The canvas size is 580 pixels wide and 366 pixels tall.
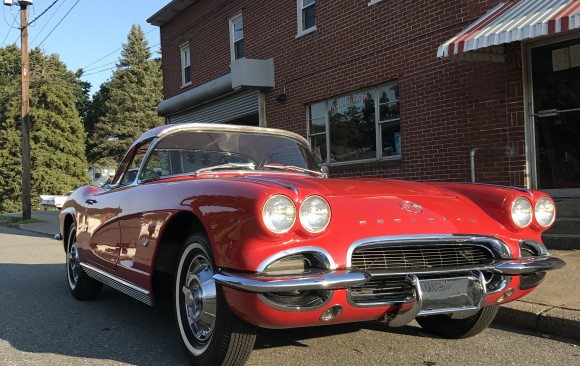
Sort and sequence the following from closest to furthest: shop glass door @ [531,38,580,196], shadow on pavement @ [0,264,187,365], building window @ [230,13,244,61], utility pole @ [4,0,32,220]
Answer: shadow on pavement @ [0,264,187,365]
shop glass door @ [531,38,580,196]
building window @ [230,13,244,61]
utility pole @ [4,0,32,220]

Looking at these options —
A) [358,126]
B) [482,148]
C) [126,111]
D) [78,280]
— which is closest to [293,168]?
[78,280]

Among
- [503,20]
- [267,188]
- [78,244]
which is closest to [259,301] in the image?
[267,188]

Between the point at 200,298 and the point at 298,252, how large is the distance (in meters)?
0.80

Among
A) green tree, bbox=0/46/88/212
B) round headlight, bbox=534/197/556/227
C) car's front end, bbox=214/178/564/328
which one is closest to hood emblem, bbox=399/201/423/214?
car's front end, bbox=214/178/564/328

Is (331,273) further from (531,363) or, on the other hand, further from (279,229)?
(531,363)

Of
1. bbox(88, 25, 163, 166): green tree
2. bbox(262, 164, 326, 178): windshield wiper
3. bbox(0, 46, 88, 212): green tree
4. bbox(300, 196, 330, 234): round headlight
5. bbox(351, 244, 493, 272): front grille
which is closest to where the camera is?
bbox(300, 196, 330, 234): round headlight

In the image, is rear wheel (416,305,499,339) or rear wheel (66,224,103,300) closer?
rear wheel (416,305,499,339)

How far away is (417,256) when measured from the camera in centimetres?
304

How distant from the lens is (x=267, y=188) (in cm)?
281

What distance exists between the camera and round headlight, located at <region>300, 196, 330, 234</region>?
109 inches

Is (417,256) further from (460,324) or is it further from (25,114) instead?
(25,114)

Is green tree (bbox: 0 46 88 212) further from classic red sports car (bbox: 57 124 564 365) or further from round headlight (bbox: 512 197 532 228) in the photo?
round headlight (bbox: 512 197 532 228)

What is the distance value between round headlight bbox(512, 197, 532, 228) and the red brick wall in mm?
4441

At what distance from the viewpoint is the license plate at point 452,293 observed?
291cm
